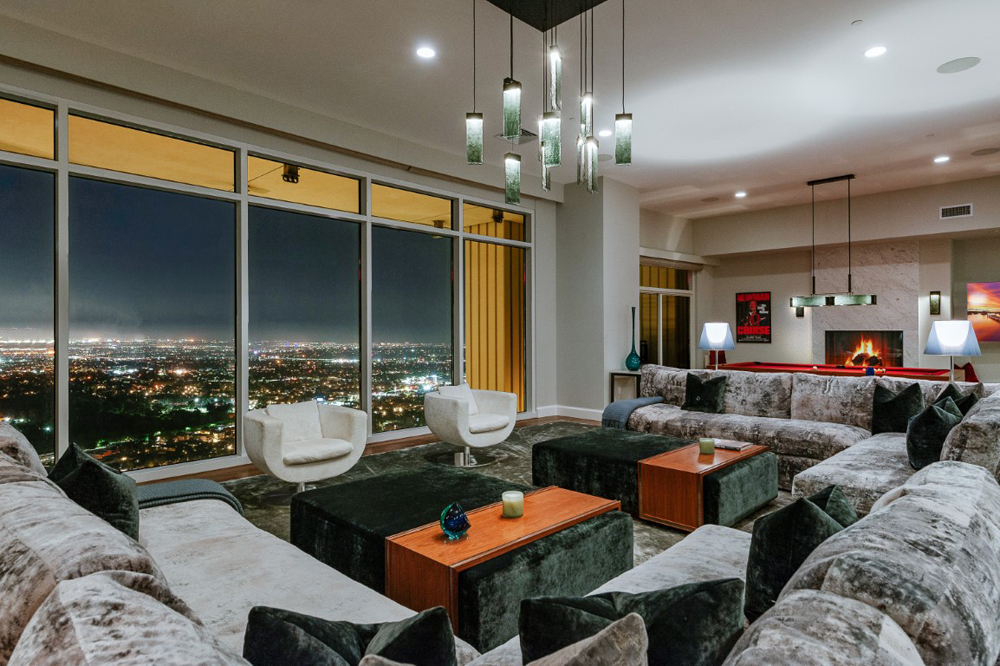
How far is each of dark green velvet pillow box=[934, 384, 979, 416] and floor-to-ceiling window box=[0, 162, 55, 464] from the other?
590 centimetres

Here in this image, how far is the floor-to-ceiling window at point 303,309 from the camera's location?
5.12m

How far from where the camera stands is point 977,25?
360cm

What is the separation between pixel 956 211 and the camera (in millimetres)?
7344

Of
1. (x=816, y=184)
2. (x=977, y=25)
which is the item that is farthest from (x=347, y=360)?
(x=816, y=184)

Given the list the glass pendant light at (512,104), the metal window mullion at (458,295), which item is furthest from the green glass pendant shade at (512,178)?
the metal window mullion at (458,295)

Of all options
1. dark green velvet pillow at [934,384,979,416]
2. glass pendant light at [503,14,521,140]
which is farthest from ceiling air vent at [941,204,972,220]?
glass pendant light at [503,14,521,140]

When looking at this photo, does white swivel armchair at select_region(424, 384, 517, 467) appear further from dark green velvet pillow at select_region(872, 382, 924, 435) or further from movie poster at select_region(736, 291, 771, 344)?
movie poster at select_region(736, 291, 771, 344)

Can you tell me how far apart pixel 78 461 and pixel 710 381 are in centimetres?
468

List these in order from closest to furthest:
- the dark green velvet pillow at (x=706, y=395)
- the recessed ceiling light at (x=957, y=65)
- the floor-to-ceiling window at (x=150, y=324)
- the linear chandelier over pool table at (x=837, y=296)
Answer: the recessed ceiling light at (x=957, y=65) → the floor-to-ceiling window at (x=150, y=324) → the dark green velvet pillow at (x=706, y=395) → the linear chandelier over pool table at (x=837, y=296)

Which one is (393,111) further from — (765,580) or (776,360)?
(776,360)

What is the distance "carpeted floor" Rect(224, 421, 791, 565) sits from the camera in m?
3.20

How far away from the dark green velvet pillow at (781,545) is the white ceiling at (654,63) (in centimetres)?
321

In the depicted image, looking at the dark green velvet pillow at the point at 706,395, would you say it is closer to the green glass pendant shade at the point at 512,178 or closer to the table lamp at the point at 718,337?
the table lamp at the point at 718,337

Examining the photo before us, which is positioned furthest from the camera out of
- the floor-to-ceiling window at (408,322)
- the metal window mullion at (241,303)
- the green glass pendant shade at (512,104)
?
the floor-to-ceiling window at (408,322)
